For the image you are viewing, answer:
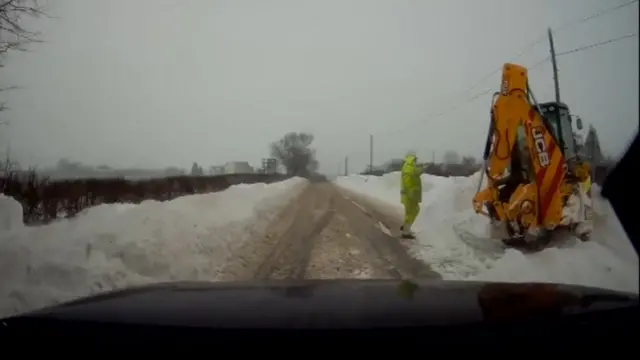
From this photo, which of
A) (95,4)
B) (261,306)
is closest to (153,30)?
(95,4)

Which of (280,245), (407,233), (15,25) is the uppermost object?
(15,25)

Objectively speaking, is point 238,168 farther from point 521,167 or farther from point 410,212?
point 521,167

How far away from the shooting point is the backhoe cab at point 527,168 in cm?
482

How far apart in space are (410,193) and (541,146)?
1.32m

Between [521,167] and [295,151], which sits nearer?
[295,151]

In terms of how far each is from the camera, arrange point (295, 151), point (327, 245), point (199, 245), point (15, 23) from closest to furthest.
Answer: point (15, 23) → point (295, 151) → point (199, 245) → point (327, 245)

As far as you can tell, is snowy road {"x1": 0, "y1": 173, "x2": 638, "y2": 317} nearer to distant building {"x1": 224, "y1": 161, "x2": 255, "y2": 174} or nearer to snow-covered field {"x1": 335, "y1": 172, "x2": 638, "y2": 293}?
snow-covered field {"x1": 335, "y1": 172, "x2": 638, "y2": 293}

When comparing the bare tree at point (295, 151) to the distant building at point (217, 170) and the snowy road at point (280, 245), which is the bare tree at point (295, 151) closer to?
the snowy road at point (280, 245)

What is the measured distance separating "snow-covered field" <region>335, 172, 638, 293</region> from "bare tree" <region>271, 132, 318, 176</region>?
521 millimetres

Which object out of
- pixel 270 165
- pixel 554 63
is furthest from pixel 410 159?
pixel 554 63

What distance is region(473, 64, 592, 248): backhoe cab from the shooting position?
482cm

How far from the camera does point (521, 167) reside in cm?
529

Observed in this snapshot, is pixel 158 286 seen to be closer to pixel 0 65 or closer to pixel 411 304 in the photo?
pixel 411 304

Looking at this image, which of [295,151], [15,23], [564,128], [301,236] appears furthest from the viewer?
[301,236]
